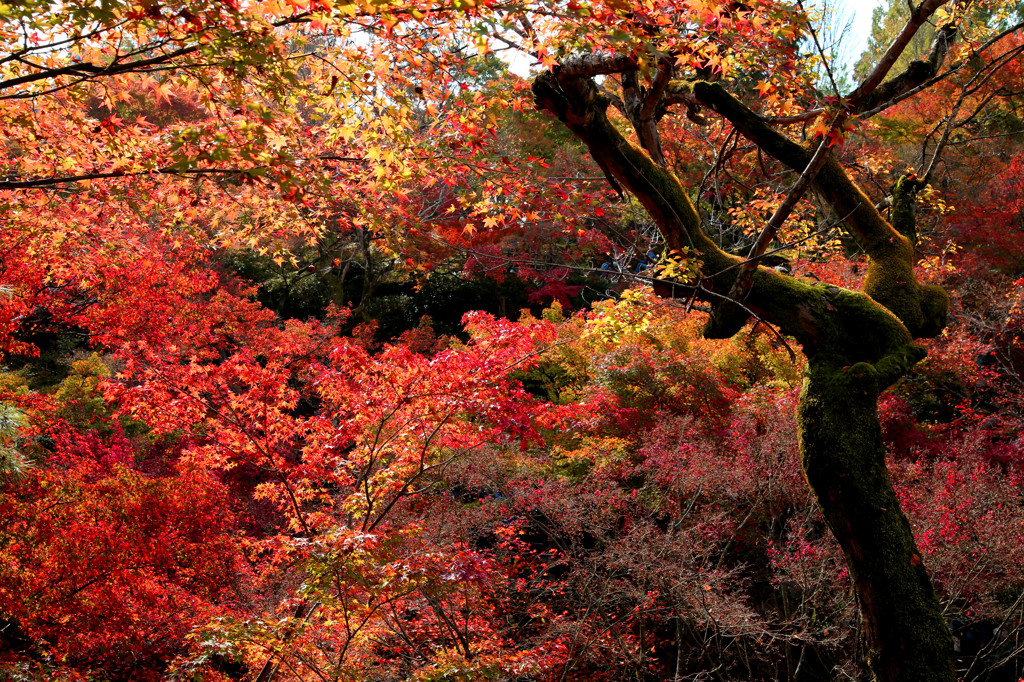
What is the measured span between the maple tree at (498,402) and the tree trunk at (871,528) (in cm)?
2

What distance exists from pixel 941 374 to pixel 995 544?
4.31 meters

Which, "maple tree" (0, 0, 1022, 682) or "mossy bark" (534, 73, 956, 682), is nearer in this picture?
"maple tree" (0, 0, 1022, 682)

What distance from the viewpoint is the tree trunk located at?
383 cm

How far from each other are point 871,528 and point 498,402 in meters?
2.70

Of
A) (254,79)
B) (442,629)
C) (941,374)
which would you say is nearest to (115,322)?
(442,629)

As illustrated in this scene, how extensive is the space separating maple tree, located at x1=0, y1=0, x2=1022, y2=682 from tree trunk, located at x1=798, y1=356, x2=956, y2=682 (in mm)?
19

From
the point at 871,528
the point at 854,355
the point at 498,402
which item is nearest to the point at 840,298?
the point at 854,355

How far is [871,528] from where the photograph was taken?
3945 mm

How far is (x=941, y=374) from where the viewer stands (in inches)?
369

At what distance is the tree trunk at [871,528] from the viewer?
383cm

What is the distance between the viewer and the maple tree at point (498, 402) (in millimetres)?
3518

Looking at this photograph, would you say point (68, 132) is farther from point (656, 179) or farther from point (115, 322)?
point (115, 322)

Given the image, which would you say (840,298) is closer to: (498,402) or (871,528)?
(871,528)

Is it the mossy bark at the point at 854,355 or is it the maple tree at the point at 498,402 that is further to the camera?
the mossy bark at the point at 854,355
